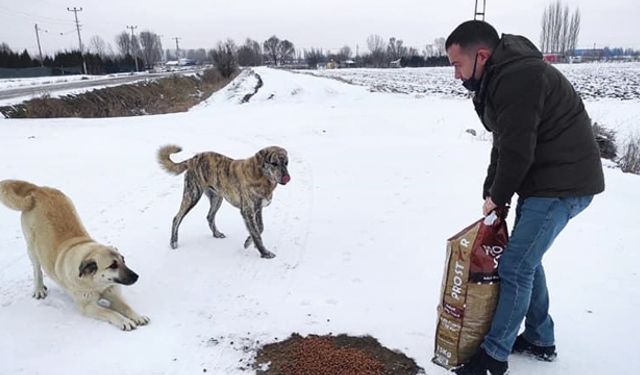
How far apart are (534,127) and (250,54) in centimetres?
11540

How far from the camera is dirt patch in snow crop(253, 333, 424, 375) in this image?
3.20 metres

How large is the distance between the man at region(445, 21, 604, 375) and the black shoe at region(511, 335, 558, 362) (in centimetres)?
43

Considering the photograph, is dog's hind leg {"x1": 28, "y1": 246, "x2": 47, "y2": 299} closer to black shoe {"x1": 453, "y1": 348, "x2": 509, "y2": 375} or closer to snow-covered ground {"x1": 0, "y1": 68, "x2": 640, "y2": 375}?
snow-covered ground {"x1": 0, "y1": 68, "x2": 640, "y2": 375}

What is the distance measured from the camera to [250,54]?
366 ft

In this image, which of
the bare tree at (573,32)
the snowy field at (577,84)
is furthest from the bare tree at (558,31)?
the snowy field at (577,84)

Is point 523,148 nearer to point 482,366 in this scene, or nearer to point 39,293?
point 482,366

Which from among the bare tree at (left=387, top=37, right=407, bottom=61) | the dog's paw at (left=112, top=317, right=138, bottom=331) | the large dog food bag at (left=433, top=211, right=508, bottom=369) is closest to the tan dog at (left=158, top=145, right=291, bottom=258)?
the dog's paw at (left=112, top=317, right=138, bottom=331)

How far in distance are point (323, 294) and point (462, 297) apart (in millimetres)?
1673

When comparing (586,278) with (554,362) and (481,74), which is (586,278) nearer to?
Answer: (554,362)

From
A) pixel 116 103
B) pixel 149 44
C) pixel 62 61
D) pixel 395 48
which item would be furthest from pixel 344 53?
pixel 116 103

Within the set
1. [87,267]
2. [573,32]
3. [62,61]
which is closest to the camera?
[87,267]

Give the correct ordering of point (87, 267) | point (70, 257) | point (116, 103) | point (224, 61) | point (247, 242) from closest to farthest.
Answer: point (87, 267), point (70, 257), point (247, 242), point (116, 103), point (224, 61)

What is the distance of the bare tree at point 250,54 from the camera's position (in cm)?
10212

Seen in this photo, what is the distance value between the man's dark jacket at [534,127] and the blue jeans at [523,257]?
0.09 metres
